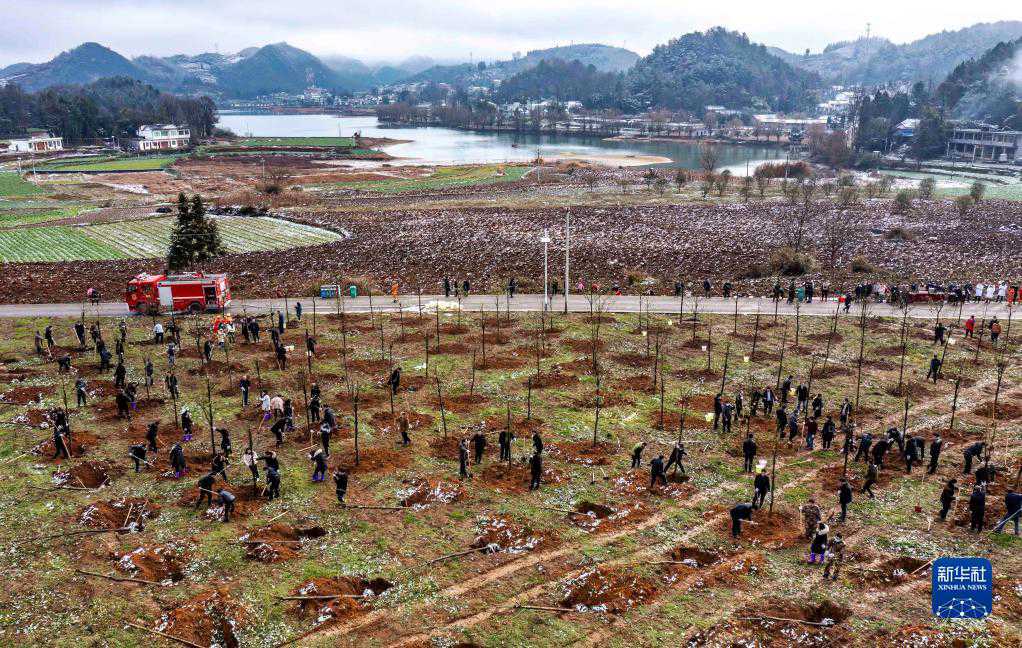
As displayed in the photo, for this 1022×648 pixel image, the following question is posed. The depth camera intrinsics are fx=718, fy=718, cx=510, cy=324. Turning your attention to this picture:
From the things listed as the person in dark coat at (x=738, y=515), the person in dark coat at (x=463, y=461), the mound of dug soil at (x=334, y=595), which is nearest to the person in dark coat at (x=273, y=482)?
the mound of dug soil at (x=334, y=595)

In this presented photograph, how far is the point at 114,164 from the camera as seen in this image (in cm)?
15838

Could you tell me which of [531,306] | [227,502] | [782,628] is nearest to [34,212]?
[531,306]

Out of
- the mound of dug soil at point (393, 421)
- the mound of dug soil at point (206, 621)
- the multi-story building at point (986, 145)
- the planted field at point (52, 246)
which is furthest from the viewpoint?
the multi-story building at point (986, 145)

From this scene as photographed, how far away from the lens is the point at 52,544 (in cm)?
2000

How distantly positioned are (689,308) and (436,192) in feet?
253

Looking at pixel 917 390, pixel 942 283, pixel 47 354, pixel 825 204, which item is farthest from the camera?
pixel 825 204

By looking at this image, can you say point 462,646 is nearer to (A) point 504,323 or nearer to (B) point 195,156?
(A) point 504,323

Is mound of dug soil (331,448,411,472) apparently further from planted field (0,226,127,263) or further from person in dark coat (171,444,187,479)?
planted field (0,226,127,263)

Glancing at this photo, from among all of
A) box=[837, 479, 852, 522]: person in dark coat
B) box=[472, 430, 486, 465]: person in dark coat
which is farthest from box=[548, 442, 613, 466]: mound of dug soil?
box=[837, 479, 852, 522]: person in dark coat

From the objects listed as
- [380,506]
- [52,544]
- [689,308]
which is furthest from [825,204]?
[52,544]

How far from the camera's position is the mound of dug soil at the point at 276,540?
63.3 feet

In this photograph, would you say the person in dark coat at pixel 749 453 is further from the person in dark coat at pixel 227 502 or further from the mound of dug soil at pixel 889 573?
the person in dark coat at pixel 227 502

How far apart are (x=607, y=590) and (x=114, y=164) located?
564 feet

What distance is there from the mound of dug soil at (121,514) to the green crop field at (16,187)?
4526 inches
